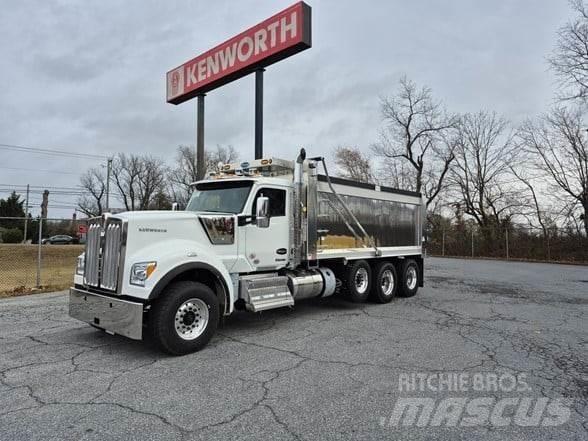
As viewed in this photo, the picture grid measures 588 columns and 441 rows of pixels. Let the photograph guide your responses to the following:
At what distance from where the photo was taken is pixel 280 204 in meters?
7.68

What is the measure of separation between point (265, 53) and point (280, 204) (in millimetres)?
7330

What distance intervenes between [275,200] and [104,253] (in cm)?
301

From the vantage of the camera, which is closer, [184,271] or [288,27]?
[184,271]

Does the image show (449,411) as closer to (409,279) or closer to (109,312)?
(109,312)

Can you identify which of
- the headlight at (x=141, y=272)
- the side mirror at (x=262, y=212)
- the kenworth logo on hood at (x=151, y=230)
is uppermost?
the side mirror at (x=262, y=212)

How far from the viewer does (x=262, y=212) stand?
663 cm

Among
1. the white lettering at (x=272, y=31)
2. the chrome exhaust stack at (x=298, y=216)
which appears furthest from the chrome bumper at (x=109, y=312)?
the white lettering at (x=272, y=31)

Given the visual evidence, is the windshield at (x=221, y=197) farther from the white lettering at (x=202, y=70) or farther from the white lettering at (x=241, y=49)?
the white lettering at (x=202, y=70)

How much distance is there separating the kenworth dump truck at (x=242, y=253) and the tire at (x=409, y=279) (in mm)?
33

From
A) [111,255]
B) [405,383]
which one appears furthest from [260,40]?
[405,383]

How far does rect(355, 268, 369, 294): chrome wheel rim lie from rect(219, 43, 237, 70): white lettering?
8.98 m

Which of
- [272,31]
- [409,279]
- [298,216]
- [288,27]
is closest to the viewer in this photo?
[298,216]

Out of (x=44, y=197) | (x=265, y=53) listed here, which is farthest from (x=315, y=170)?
(x=44, y=197)

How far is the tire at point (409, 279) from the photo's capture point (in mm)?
10484
